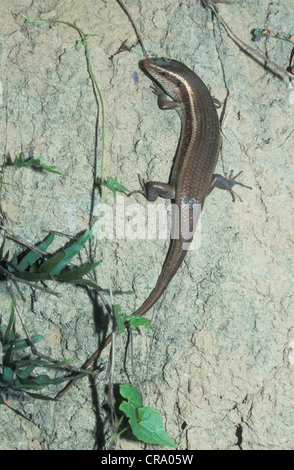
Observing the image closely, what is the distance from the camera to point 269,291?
296 centimetres

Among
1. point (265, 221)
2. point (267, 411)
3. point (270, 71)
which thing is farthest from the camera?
point (270, 71)

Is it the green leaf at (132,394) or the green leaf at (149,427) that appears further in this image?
the green leaf at (132,394)

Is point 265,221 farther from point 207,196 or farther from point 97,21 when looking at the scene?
point 97,21

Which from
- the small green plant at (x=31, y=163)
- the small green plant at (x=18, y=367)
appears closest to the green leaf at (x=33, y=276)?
the small green plant at (x=18, y=367)

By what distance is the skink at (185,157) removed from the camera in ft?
9.57

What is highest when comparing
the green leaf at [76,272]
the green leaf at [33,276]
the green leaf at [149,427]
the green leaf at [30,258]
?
the green leaf at [30,258]

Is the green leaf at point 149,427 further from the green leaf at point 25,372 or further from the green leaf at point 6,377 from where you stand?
the green leaf at point 6,377

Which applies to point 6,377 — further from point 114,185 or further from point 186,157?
point 186,157

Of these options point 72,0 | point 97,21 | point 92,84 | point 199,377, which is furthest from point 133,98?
point 199,377

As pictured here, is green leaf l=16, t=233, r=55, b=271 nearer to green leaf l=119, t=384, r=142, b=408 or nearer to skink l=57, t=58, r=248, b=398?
skink l=57, t=58, r=248, b=398

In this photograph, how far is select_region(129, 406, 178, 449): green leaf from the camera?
2.49 meters

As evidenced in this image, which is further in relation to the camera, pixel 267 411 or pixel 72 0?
pixel 72 0

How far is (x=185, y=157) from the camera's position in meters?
3.13

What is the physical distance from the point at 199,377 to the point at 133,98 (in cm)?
209
